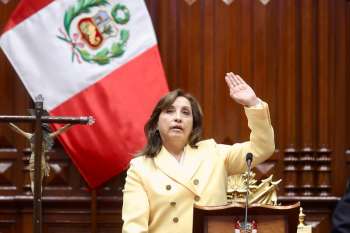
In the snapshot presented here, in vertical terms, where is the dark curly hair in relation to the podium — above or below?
above

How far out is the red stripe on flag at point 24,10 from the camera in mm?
4262

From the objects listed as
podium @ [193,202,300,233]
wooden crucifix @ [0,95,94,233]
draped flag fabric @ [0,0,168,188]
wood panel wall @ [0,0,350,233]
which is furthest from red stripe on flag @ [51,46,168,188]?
podium @ [193,202,300,233]

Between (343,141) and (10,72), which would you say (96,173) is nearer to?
(10,72)

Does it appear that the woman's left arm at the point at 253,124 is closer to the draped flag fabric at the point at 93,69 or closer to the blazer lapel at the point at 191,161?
the blazer lapel at the point at 191,161

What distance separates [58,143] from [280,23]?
157 centimetres

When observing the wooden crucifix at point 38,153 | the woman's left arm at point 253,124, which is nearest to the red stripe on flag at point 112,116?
the woman's left arm at point 253,124

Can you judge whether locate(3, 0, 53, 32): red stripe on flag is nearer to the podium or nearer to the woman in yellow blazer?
the woman in yellow blazer

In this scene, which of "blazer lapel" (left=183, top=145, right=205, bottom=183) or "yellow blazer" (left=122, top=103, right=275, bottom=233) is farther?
"blazer lapel" (left=183, top=145, right=205, bottom=183)

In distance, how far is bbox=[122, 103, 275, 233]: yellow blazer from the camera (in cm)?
322

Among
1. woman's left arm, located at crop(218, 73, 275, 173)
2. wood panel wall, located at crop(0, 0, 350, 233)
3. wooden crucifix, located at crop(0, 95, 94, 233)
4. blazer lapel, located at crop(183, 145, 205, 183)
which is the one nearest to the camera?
wooden crucifix, located at crop(0, 95, 94, 233)

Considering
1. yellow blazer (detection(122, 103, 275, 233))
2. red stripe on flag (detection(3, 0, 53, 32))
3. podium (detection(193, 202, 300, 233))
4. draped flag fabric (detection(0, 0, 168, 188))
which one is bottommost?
podium (detection(193, 202, 300, 233))

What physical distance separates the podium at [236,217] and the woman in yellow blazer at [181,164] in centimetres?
40

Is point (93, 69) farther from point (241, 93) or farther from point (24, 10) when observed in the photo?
point (241, 93)

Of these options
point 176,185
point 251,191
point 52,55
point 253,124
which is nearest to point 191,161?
point 176,185
